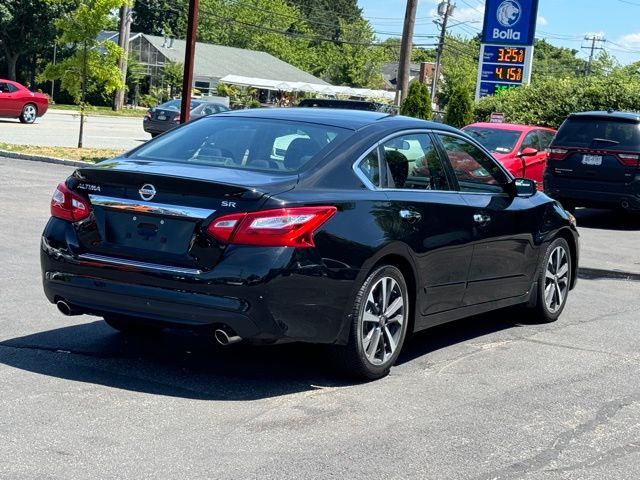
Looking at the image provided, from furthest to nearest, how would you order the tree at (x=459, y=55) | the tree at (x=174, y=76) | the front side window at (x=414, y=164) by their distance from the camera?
the tree at (x=459, y=55), the tree at (x=174, y=76), the front side window at (x=414, y=164)

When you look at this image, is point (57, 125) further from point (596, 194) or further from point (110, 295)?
point (110, 295)

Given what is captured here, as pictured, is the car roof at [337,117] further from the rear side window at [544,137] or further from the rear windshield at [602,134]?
the rear side window at [544,137]

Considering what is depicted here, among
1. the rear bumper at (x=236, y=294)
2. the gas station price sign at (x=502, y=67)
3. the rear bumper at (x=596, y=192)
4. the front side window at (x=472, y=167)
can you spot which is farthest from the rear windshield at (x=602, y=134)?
the gas station price sign at (x=502, y=67)

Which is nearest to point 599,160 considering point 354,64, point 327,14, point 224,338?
point 224,338

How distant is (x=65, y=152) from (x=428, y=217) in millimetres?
18417

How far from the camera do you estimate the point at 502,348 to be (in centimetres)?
777

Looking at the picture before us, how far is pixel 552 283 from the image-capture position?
8.73 metres

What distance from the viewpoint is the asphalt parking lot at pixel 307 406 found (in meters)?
4.90

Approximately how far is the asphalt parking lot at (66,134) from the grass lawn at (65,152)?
1671 mm

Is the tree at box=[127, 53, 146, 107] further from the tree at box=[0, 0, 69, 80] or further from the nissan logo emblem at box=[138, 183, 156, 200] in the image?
the nissan logo emblem at box=[138, 183, 156, 200]

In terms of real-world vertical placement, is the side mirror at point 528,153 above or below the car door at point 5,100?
above

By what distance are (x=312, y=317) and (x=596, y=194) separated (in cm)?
1221

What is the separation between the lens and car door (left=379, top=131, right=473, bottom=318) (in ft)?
21.9

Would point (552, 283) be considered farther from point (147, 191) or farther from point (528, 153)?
point (528, 153)
